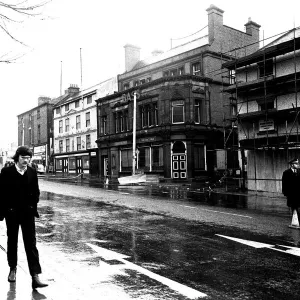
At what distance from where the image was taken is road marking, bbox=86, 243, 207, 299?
478 centimetres

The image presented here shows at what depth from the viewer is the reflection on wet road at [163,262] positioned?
4.94m

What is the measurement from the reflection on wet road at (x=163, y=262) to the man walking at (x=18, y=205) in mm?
698

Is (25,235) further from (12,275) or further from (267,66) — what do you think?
(267,66)

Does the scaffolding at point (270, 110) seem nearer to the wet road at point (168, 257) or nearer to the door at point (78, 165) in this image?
the wet road at point (168, 257)

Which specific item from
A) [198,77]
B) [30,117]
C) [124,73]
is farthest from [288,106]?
[30,117]

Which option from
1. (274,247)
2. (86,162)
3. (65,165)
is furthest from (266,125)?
(65,165)

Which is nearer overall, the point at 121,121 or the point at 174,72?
the point at 174,72

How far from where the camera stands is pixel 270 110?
2203cm

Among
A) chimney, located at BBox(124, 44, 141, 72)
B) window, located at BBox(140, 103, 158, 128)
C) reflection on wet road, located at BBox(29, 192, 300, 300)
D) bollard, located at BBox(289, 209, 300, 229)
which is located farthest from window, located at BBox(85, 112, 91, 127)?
bollard, located at BBox(289, 209, 300, 229)

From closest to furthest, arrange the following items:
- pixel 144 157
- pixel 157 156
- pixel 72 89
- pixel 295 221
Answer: pixel 295 221 < pixel 157 156 < pixel 144 157 < pixel 72 89

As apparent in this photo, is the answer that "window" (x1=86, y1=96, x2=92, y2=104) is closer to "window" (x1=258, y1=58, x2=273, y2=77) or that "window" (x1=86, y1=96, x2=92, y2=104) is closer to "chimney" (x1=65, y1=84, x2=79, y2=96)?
"chimney" (x1=65, y1=84, x2=79, y2=96)

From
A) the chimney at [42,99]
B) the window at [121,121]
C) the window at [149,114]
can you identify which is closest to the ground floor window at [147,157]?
the window at [149,114]

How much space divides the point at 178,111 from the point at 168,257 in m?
27.7

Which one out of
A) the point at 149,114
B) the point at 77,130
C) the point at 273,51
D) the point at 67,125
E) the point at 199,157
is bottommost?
the point at 199,157
